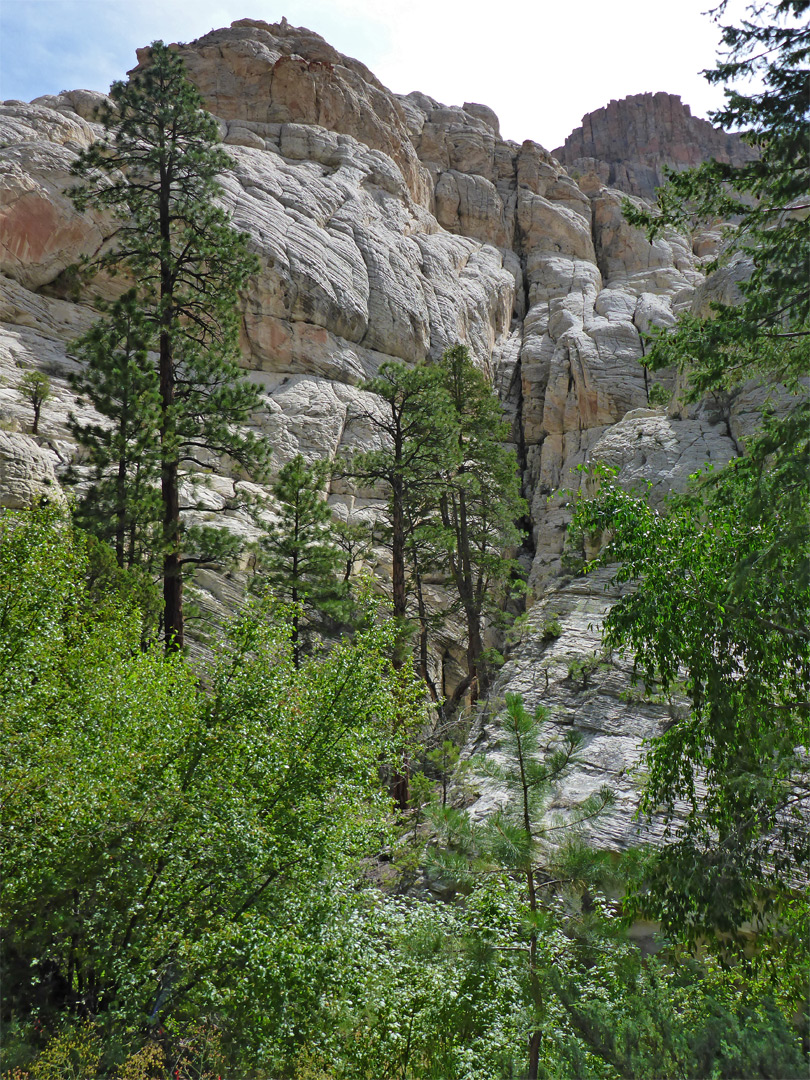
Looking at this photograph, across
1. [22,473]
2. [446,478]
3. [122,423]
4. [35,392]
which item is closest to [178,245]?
[122,423]

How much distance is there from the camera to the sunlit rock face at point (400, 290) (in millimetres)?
22219

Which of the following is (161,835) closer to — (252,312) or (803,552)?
(803,552)

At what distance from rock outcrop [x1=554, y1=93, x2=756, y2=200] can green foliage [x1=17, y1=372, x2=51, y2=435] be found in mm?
88675

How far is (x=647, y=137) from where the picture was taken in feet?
312

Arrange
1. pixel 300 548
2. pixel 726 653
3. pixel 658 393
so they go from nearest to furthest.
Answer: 1. pixel 726 653
2. pixel 658 393
3. pixel 300 548

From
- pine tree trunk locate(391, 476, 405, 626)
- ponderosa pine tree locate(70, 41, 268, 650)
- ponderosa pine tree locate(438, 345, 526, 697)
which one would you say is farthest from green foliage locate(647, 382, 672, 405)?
ponderosa pine tree locate(70, 41, 268, 650)

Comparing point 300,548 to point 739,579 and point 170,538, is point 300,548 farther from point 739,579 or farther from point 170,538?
point 739,579

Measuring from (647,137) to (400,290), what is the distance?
76945 millimetres

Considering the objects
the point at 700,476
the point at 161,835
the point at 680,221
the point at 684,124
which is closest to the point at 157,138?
the point at 680,221

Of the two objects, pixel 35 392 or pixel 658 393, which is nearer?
pixel 658 393

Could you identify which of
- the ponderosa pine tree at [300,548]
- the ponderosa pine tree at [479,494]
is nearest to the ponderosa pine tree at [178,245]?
the ponderosa pine tree at [300,548]

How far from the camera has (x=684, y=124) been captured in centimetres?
9594

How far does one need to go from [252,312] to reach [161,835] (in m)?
31.3

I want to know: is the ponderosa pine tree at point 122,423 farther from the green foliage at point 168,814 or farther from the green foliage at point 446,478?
the green foliage at point 168,814
